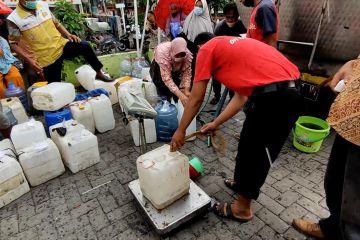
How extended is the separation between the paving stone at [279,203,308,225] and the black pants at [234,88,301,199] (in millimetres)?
492

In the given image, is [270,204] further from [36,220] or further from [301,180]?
[36,220]

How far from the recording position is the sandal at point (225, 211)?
2.33m

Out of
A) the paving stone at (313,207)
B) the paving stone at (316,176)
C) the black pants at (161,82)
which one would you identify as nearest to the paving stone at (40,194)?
A: the black pants at (161,82)

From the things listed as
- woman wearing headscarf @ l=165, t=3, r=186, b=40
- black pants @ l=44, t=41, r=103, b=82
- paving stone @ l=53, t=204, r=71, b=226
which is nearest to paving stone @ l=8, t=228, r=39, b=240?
paving stone @ l=53, t=204, r=71, b=226

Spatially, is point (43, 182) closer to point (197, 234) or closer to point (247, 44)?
point (197, 234)

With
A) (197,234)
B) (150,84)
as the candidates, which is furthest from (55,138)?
(197,234)

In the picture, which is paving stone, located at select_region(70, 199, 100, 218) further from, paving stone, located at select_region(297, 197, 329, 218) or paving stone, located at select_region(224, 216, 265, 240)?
paving stone, located at select_region(297, 197, 329, 218)

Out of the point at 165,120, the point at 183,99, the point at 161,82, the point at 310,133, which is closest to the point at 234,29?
the point at 161,82

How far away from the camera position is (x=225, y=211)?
236 centimetres

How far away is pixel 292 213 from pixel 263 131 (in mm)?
1084

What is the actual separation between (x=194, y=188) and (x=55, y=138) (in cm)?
Answer: 197

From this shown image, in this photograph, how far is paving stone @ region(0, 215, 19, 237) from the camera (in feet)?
7.51

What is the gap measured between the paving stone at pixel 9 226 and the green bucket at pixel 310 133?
3.46 metres

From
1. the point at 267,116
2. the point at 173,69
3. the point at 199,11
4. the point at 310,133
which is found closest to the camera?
the point at 267,116
